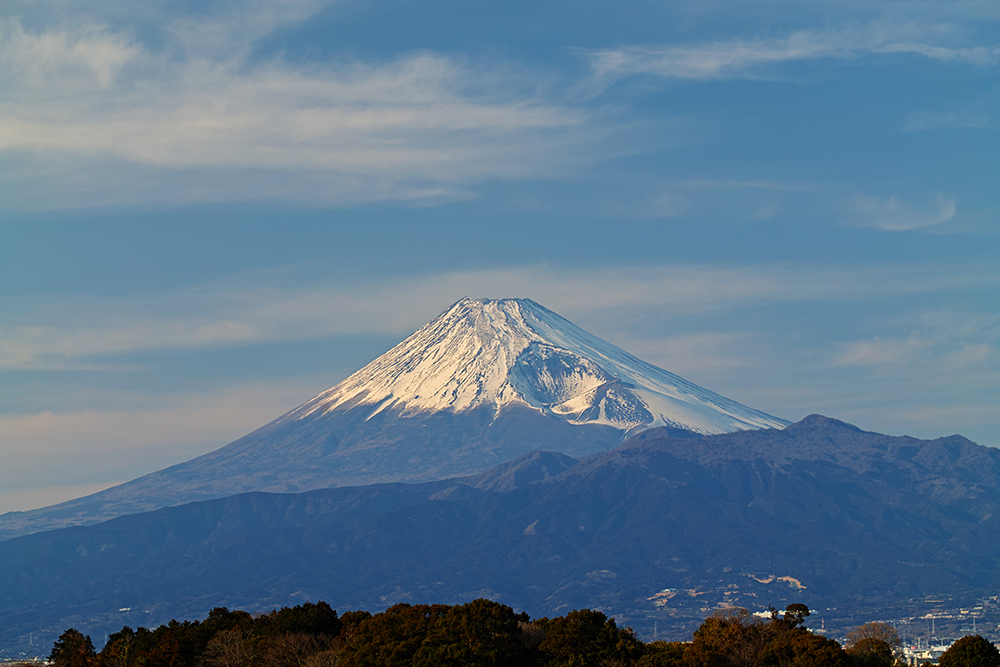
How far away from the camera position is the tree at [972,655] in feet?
239

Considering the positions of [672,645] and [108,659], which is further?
[108,659]

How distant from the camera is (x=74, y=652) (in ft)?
309

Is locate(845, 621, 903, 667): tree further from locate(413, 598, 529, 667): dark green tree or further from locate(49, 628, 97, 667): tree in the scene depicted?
locate(49, 628, 97, 667): tree

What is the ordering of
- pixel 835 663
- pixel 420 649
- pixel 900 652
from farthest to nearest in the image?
pixel 900 652 → pixel 420 649 → pixel 835 663

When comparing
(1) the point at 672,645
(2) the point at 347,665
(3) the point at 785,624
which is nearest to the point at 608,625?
(1) the point at 672,645

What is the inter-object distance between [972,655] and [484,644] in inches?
1096

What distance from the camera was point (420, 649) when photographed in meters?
72.8

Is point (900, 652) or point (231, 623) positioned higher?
point (231, 623)

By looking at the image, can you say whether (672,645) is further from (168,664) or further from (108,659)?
(108,659)

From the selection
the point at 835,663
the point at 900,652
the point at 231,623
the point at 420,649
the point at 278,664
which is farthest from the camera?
the point at 231,623

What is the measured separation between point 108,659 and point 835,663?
47.0 metres

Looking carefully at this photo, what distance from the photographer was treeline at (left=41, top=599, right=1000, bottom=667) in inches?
2817

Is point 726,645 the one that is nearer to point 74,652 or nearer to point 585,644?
point 585,644

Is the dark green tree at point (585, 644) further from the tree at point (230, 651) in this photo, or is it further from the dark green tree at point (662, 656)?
the tree at point (230, 651)
